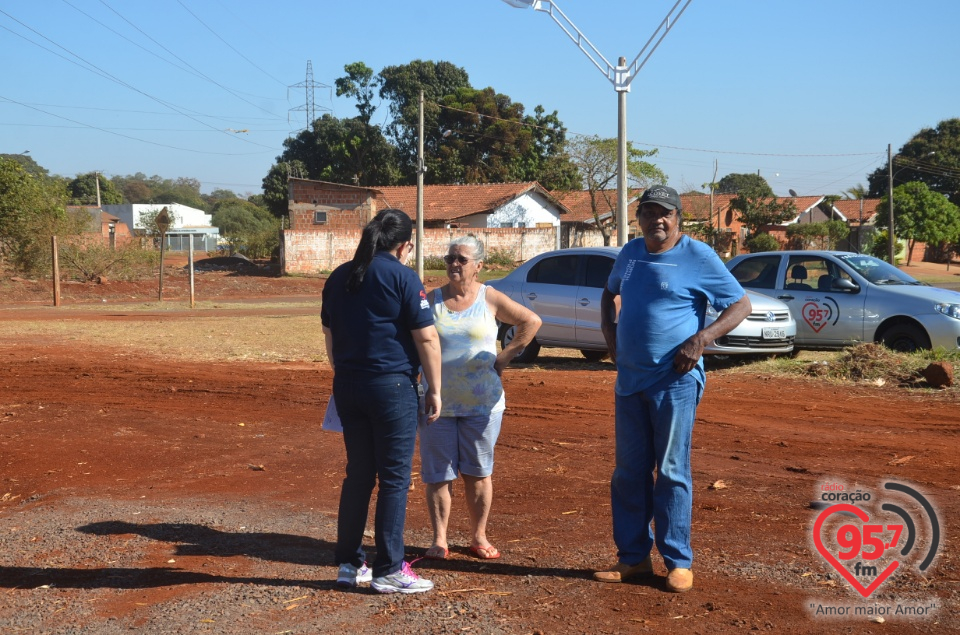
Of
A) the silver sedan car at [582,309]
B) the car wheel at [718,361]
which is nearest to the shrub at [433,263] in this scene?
the silver sedan car at [582,309]

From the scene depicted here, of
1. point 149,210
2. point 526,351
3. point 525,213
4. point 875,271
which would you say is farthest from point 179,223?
point 875,271

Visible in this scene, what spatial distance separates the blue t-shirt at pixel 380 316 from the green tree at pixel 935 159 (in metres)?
83.4

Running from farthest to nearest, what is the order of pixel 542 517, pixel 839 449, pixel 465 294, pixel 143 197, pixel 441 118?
1. pixel 143 197
2. pixel 441 118
3. pixel 839 449
4. pixel 542 517
5. pixel 465 294

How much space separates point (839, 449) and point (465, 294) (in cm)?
429

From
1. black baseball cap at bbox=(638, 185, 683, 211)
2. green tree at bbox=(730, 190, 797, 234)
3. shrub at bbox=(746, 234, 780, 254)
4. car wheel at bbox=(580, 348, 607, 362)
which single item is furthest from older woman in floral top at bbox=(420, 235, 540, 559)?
green tree at bbox=(730, 190, 797, 234)

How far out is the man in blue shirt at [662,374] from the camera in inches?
184

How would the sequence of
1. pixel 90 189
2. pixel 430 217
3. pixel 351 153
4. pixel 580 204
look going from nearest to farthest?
pixel 430 217
pixel 580 204
pixel 351 153
pixel 90 189

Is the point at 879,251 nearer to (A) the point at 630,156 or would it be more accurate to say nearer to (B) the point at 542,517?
(A) the point at 630,156

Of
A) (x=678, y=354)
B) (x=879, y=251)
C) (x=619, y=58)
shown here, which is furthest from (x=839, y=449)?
(x=879, y=251)

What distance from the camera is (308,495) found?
6.73 metres

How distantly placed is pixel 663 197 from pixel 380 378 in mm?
1660

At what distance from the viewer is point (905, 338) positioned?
1298 cm

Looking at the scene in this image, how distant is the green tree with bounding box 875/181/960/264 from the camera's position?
5700 centimetres

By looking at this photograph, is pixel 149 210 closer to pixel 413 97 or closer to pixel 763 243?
pixel 413 97
